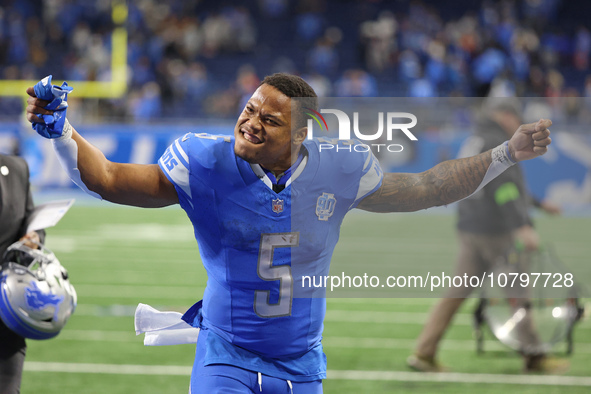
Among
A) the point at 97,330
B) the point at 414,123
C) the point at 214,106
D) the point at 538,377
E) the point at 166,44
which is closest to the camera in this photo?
the point at 414,123

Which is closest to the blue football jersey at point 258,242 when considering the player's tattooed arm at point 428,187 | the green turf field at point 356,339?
the player's tattooed arm at point 428,187

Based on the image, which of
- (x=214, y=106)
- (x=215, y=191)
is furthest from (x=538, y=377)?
(x=214, y=106)

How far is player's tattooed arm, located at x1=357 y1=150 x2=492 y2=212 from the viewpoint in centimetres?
313

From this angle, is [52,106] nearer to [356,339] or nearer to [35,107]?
[35,107]

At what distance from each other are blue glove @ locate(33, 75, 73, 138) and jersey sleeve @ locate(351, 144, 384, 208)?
110cm

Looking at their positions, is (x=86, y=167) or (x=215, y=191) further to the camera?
(x=215, y=191)

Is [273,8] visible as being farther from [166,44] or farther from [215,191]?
[215,191]

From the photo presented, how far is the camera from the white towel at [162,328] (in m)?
3.22

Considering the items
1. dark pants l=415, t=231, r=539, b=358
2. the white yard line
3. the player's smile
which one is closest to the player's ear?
the player's smile

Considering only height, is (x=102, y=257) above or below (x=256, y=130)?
below

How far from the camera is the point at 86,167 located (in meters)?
2.72

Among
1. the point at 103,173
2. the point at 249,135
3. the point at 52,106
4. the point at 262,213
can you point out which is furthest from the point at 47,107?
the point at 262,213

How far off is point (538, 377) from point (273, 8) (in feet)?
62.7

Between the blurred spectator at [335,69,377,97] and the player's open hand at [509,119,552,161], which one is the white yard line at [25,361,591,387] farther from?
the blurred spectator at [335,69,377,97]
